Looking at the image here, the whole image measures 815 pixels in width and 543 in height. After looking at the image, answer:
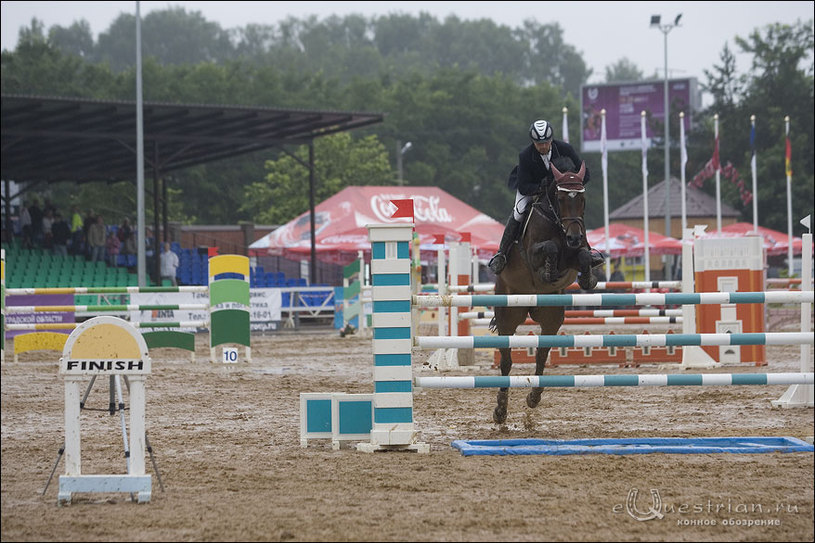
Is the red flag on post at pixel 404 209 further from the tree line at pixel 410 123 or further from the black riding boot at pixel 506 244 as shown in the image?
the tree line at pixel 410 123

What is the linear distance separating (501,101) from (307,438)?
235 ft

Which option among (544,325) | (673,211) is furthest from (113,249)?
(673,211)

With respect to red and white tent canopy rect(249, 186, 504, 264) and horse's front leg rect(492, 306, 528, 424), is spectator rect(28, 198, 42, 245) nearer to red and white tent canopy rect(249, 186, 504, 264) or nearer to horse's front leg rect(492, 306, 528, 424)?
red and white tent canopy rect(249, 186, 504, 264)

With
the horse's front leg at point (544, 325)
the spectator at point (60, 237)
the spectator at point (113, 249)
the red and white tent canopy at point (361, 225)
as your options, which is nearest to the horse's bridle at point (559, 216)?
the horse's front leg at point (544, 325)

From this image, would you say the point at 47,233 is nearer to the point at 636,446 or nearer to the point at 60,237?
the point at 60,237

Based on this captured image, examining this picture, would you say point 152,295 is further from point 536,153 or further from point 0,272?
point 536,153

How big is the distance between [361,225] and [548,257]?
89.1 ft

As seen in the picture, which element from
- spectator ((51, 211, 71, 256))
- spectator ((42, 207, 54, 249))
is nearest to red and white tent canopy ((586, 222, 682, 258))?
spectator ((51, 211, 71, 256))

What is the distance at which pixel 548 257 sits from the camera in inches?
320

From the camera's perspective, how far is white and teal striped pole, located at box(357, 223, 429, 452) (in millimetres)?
7129

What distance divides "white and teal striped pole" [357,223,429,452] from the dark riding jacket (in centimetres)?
162

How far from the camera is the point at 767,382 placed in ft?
21.0

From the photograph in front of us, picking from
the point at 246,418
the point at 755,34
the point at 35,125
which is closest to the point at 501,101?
the point at 755,34

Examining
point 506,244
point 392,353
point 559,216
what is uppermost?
point 559,216
